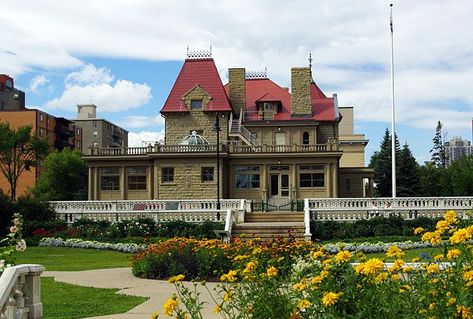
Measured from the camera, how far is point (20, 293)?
9.29 m

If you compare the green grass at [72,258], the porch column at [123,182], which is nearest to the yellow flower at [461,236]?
the green grass at [72,258]

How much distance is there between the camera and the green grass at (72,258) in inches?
834

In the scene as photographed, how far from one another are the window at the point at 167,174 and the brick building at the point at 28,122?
42.0 metres

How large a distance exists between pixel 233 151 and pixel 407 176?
26962 millimetres

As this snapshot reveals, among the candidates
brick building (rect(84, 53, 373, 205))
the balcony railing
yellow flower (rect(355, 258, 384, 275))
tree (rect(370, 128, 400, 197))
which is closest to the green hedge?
brick building (rect(84, 53, 373, 205))

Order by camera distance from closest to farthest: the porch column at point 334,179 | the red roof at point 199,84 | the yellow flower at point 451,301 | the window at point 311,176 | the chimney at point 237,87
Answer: the yellow flower at point 451,301, the porch column at point 334,179, the window at point 311,176, the red roof at point 199,84, the chimney at point 237,87

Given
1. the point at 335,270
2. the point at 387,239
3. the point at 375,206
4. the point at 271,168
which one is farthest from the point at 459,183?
the point at 335,270

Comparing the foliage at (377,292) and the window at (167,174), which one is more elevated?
the window at (167,174)

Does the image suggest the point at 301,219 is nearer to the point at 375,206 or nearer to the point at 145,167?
the point at 375,206

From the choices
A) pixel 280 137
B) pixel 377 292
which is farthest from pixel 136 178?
pixel 377 292

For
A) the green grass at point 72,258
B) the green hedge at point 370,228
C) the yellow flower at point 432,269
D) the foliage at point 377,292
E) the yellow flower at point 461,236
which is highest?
the yellow flower at point 461,236

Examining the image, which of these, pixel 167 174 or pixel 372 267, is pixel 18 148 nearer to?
pixel 167 174

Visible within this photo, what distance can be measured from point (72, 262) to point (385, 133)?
61.3 meters

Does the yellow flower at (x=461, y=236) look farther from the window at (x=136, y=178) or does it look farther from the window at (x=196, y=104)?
the window at (x=196, y=104)
